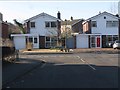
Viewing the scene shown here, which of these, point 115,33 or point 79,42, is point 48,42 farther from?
point 115,33

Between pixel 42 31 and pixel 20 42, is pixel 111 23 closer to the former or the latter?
pixel 42 31

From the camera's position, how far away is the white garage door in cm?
6962

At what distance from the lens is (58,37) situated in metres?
69.6

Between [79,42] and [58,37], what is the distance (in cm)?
398

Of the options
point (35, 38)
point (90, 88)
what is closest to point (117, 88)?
point (90, 88)

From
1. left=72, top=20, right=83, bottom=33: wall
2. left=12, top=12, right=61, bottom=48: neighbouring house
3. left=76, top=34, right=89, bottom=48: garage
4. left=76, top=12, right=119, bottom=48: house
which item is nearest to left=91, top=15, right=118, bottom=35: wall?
left=76, top=12, right=119, bottom=48: house

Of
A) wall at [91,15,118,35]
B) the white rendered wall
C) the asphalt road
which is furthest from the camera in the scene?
wall at [91,15,118,35]

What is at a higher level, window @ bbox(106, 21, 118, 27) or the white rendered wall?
window @ bbox(106, 21, 118, 27)

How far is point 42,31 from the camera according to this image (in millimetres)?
70062

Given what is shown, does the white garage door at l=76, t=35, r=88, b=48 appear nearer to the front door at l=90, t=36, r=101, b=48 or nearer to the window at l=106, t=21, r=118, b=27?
the front door at l=90, t=36, r=101, b=48

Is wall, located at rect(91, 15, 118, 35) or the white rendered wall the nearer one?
the white rendered wall

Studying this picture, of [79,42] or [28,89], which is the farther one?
[79,42]

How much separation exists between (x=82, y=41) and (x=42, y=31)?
24.8ft

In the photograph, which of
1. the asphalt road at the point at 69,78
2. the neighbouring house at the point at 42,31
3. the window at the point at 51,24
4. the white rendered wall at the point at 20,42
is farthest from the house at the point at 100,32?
the asphalt road at the point at 69,78
